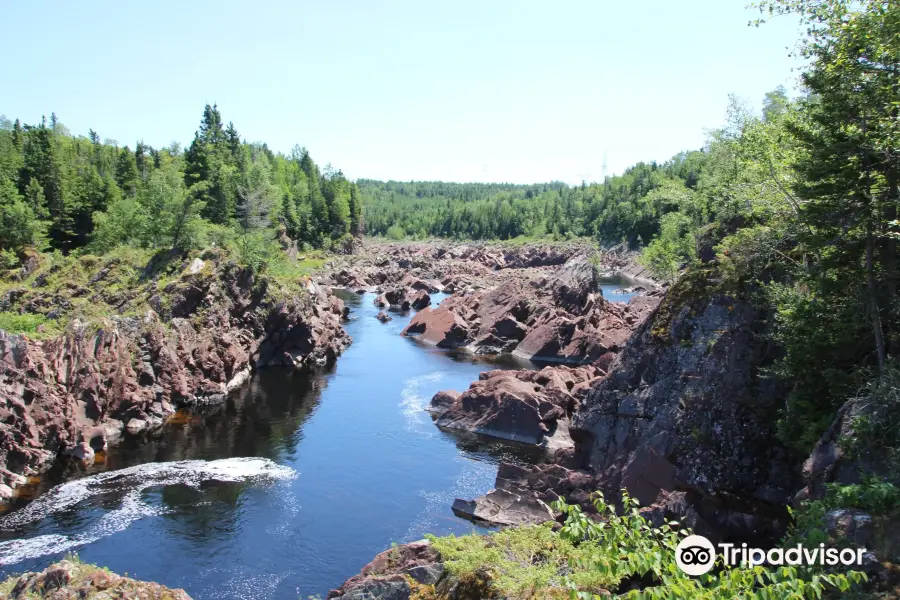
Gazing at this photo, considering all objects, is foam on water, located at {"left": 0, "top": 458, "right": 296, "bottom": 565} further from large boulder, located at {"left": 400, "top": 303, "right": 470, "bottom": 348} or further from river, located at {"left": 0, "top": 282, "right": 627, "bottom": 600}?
large boulder, located at {"left": 400, "top": 303, "right": 470, "bottom": 348}

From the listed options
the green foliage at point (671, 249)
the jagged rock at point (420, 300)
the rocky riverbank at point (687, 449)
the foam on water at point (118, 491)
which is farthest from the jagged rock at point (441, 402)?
the jagged rock at point (420, 300)

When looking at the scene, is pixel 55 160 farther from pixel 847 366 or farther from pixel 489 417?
pixel 847 366

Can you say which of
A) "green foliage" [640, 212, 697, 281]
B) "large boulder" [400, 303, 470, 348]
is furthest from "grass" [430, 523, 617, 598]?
"green foliage" [640, 212, 697, 281]

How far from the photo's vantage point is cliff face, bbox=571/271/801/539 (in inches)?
942

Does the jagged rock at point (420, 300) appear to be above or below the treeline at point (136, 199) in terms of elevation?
below

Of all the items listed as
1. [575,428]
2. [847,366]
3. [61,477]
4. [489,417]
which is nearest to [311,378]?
[489,417]

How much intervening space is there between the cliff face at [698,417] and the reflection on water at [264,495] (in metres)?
7.51

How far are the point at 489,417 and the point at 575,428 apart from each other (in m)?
9.84

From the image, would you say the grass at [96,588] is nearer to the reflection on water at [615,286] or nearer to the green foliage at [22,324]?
the green foliage at [22,324]

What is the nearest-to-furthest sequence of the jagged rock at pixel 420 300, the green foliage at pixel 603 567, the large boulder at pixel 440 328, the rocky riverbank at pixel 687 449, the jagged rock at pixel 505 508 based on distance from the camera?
1. the green foliage at pixel 603 567
2. the rocky riverbank at pixel 687 449
3. the jagged rock at pixel 505 508
4. the large boulder at pixel 440 328
5. the jagged rock at pixel 420 300

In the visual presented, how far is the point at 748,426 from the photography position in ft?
81.3

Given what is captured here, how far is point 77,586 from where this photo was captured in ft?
49.9

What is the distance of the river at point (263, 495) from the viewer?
25.3 m

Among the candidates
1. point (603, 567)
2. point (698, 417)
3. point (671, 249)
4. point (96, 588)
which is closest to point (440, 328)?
point (671, 249)
